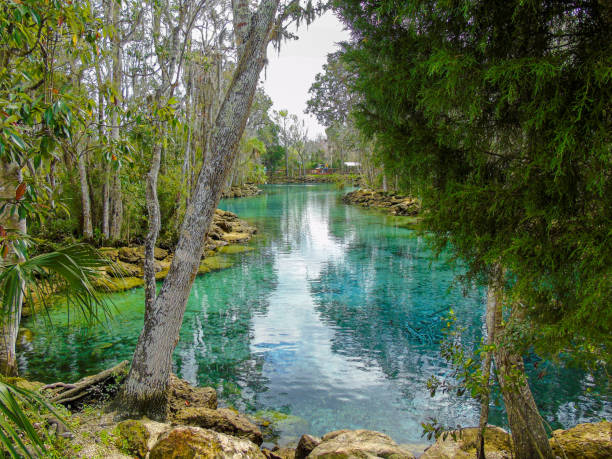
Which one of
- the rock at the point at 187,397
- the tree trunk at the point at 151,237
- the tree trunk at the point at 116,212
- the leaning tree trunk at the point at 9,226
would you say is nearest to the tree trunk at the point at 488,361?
the rock at the point at 187,397

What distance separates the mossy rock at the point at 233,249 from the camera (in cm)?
1645

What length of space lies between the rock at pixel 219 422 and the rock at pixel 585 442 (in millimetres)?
3226

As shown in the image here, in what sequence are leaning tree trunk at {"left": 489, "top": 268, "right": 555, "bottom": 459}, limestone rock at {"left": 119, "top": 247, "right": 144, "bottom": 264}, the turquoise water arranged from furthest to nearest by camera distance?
1. limestone rock at {"left": 119, "top": 247, "right": 144, "bottom": 264}
2. the turquoise water
3. leaning tree trunk at {"left": 489, "top": 268, "right": 555, "bottom": 459}

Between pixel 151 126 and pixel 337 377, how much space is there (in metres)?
5.01

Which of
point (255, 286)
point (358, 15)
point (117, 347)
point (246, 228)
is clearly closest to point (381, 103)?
point (358, 15)

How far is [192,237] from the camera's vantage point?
4.64 meters

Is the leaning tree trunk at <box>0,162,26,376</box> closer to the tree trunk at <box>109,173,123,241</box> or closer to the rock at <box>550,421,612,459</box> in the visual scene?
the rock at <box>550,421,612,459</box>

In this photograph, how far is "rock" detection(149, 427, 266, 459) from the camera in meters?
2.90

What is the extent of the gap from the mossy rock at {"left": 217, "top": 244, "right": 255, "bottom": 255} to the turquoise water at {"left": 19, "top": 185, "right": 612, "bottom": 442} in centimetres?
245

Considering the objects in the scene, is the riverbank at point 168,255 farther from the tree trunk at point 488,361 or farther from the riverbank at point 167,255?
the tree trunk at point 488,361

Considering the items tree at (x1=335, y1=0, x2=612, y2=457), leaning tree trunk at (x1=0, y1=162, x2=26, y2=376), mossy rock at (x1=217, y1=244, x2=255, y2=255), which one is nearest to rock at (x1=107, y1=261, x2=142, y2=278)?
mossy rock at (x1=217, y1=244, x2=255, y2=255)

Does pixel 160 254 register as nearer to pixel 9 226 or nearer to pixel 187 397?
pixel 187 397

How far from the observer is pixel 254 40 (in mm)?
4684

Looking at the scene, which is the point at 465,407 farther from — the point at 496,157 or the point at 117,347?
the point at 117,347
